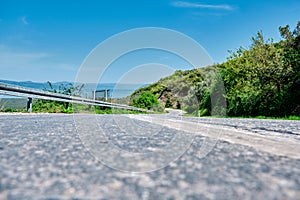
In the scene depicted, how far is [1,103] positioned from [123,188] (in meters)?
9.89

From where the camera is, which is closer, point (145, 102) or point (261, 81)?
point (261, 81)

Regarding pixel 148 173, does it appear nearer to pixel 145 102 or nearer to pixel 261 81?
pixel 261 81

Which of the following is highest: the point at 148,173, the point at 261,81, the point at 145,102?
the point at 261,81

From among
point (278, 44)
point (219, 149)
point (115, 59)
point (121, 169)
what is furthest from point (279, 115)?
point (121, 169)

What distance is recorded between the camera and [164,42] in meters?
7.18

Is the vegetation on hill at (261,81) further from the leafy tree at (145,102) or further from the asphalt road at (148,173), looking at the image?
the asphalt road at (148,173)

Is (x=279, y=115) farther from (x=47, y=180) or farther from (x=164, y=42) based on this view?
(x=47, y=180)

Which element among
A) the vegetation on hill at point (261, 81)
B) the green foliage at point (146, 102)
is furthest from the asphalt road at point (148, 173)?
the green foliage at point (146, 102)

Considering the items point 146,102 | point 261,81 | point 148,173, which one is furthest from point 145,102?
point 148,173

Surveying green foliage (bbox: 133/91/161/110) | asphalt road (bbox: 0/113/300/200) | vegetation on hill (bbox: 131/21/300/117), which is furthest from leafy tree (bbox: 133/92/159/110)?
asphalt road (bbox: 0/113/300/200)

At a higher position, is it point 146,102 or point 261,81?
point 261,81

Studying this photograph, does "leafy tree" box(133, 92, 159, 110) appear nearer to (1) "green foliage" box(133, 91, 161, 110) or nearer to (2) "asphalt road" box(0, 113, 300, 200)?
(1) "green foliage" box(133, 91, 161, 110)

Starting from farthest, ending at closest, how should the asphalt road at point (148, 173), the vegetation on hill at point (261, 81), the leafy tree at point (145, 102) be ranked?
the leafy tree at point (145, 102) < the vegetation on hill at point (261, 81) < the asphalt road at point (148, 173)

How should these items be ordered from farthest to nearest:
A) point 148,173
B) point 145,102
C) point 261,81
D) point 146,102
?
1. point 146,102
2. point 145,102
3. point 261,81
4. point 148,173
